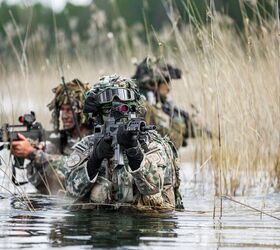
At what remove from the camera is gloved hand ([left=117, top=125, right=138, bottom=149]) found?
→ 7.59 m

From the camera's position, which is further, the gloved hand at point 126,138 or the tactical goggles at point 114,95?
the tactical goggles at point 114,95

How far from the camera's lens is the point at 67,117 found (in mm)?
11000

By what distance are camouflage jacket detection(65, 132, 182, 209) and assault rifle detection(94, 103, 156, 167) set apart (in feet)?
0.79

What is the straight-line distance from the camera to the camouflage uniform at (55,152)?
10.7m

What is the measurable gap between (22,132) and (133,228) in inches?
124

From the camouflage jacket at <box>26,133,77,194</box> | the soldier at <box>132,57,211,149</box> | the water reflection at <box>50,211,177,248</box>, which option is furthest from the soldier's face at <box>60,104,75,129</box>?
the water reflection at <box>50,211,177,248</box>

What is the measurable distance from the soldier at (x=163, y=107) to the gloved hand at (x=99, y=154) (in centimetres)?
344

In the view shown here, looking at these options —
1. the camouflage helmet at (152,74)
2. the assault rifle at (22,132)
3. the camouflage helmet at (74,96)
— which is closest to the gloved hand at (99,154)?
the assault rifle at (22,132)

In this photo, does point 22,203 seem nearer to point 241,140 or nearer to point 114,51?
point 241,140

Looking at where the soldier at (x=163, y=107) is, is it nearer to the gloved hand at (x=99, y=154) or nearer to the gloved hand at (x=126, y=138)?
the gloved hand at (x=99, y=154)

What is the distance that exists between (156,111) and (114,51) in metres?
1.02

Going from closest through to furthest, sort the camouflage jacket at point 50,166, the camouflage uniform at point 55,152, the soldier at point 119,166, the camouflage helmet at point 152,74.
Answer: the soldier at point 119,166 → the camouflage jacket at point 50,166 → the camouflage uniform at point 55,152 → the camouflage helmet at point 152,74

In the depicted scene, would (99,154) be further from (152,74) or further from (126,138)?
(152,74)

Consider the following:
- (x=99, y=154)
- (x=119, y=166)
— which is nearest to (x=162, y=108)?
(x=119, y=166)
